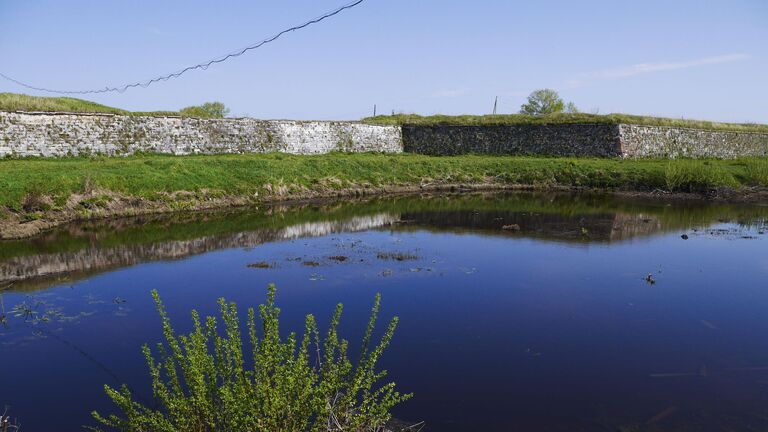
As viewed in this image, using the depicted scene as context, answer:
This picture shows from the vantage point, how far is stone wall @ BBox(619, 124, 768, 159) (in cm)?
4175

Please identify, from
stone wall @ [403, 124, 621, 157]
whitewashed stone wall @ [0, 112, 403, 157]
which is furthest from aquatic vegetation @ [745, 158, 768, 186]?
whitewashed stone wall @ [0, 112, 403, 157]

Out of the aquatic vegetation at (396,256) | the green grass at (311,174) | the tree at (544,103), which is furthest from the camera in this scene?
the tree at (544,103)

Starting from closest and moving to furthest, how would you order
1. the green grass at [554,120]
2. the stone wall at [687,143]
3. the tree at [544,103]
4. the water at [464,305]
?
the water at [464,305] < the stone wall at [687,143] < the green grass at [554,120] < the tree at [544,103]

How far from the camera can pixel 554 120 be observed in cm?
4375

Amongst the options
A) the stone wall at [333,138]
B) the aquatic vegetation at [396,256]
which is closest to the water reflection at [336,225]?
the aquatic vegetation at [396,256]

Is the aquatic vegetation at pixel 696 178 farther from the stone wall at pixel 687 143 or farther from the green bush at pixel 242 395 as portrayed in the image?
the green bush at pixel 242 395

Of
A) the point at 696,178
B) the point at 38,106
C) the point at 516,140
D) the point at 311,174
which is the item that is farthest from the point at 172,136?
the point at 696,178

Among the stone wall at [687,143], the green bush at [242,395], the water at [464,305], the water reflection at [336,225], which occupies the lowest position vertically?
the water at [464,305]

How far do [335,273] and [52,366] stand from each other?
299 inches

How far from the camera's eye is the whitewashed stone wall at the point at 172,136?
27.7 metres

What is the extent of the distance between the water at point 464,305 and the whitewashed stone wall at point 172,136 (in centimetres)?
975

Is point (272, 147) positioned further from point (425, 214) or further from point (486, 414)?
point (486, 414)

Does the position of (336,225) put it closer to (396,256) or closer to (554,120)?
(396,256)

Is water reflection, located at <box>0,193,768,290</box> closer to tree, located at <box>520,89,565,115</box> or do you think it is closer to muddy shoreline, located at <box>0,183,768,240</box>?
muddy shoreline, located at <box>0,183,768,240</box>
